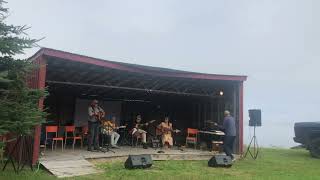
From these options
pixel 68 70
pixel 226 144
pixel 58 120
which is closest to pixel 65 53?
pixel 68 70

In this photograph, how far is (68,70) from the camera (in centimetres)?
1241

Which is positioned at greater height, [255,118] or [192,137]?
[255,118]

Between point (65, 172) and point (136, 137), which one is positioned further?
point (136, 137)

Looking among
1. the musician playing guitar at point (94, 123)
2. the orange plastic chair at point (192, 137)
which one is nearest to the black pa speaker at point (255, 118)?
the orange plastic chair at point (192, 137)

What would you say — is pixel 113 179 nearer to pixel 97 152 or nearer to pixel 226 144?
pixel 97 152

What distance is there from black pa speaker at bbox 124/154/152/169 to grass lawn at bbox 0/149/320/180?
15 cm

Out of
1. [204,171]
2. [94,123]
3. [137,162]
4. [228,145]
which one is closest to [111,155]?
[94,123]

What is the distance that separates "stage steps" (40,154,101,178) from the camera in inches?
381

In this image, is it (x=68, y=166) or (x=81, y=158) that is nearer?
(x=68, y=166)

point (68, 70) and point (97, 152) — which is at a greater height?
point (68, 70)

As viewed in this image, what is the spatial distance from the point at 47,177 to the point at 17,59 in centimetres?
257

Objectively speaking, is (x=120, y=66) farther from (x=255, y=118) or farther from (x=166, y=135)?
(x=255, y=118)

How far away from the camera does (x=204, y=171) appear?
1081 centimetres

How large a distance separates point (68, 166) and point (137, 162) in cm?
160
